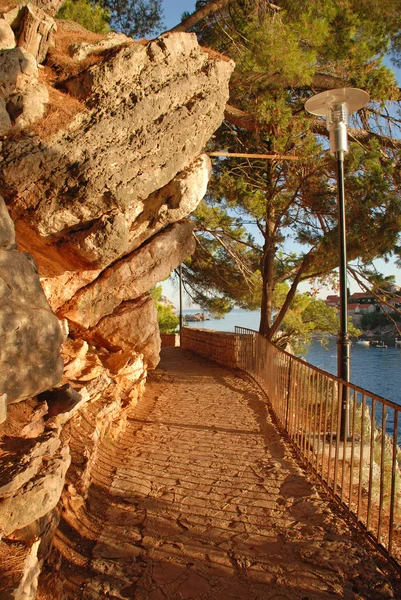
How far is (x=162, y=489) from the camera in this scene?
4.45 meters

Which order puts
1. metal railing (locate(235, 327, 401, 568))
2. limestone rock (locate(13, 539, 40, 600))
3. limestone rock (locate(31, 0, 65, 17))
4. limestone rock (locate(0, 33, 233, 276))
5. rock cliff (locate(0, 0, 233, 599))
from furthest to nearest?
limestone rock (locate(31, 0, 65, 17))
limestone rock (locate(0, 33, 233, 276))
rock cliff (locate(0, 0, 233, 599))
metal railing (locate(235, 327, 401, 568))
limestone rock (locate(13, 539, 40, 600))

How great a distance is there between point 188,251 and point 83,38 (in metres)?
4.26

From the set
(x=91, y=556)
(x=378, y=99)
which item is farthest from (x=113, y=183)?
(x=378, y=99)

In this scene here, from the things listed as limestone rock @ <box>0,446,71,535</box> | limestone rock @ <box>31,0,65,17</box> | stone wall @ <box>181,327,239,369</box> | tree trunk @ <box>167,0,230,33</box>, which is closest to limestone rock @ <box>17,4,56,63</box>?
limestone rock @ <box>31,0,65,17</box>

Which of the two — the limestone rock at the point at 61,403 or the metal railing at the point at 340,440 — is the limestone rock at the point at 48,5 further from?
the metal railing at the point at 340,440

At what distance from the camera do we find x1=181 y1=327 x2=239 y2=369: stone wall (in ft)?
41.7

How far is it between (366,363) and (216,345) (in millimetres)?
20257

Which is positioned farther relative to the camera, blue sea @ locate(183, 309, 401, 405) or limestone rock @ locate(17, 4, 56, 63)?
blue sea @ locate(183, 309, 401, 405)

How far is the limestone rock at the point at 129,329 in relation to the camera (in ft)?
27.6

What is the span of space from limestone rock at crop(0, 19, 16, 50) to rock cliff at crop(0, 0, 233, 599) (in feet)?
0.07

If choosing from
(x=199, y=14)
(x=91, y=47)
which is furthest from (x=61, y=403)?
(x=199, y=14)

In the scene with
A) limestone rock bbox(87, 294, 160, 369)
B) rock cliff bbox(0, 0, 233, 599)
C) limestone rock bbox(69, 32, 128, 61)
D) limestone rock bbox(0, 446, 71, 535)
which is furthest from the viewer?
limestone rock bbox(87, 294, 160, 369)

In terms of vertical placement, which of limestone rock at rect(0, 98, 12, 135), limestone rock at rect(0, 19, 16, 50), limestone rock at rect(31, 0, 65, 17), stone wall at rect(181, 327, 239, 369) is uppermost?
limestone rock at rect(31, 0, 65, 17)

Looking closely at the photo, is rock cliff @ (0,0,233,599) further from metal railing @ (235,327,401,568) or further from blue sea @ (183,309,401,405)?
blue sea @ (183,309,401,405)
